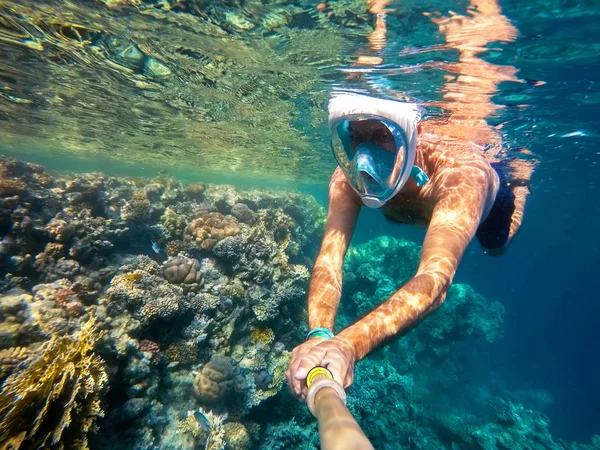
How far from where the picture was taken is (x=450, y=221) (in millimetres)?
2615

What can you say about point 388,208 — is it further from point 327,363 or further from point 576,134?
point 576,134

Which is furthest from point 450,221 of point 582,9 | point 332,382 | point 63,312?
point 582,9

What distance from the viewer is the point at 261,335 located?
22.9 ft

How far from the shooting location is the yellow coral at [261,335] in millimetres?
6883

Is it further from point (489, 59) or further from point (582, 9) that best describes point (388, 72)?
point (582, 9)

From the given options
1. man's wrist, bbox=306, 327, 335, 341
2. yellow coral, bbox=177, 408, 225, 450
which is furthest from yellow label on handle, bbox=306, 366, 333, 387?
yellow coral, bbox=177, 408, 225, 450

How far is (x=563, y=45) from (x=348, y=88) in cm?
581

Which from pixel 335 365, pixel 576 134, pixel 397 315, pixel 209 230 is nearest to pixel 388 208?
pixel 397 315

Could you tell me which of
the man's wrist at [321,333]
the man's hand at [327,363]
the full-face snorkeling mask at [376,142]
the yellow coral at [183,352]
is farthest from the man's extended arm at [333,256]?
the yellow coral at [183,352]

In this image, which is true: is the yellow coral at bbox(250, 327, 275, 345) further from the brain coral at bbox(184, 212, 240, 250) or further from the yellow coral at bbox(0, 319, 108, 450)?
the yellow coral at bbox(0, 319, 108, 450)

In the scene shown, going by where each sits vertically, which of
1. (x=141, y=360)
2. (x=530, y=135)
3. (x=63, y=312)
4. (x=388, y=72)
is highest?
(x=388, y=72)

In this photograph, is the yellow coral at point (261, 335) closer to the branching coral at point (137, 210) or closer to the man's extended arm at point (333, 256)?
the man's extended arm at point (333, 256)

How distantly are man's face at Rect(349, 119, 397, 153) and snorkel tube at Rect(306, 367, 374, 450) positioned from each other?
86.3 inches

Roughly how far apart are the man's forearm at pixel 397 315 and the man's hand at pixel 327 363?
123 millimetres
